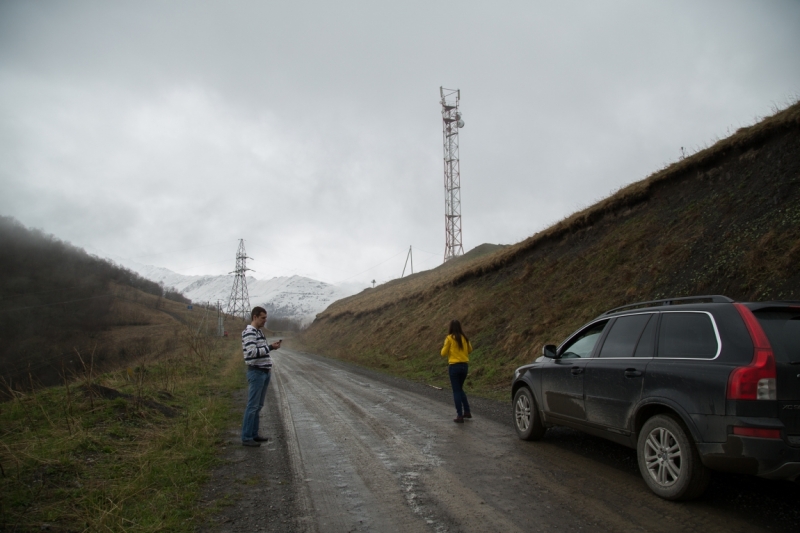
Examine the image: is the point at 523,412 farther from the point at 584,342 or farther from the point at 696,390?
the point at 696,390

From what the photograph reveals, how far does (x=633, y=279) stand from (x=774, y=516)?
34.3 feet

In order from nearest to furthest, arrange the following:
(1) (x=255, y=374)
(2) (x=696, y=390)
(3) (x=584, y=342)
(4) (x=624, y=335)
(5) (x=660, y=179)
A: (2) (x=696, y=390) < (4) (x=624, y=335) < (3) (x=584, y=342) < (1) (x=255, y=374) < (5) (x=660, y=179)

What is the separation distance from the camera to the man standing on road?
6820mm

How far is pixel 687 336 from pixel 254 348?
5.51m

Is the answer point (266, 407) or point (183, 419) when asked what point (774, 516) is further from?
point (266, 407)

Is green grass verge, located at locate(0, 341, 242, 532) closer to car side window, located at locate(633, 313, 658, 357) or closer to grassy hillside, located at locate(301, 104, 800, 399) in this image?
car side window, located at locate(633, 313, 658, 357)

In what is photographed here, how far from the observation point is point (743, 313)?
4.07 meters

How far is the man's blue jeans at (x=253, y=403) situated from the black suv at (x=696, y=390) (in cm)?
436

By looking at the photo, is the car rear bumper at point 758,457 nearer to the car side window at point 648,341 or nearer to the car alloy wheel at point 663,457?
the car alloy wheel at point 663,457

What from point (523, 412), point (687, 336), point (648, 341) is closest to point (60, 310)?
point (523, 412)

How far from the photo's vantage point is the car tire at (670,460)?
406 cm

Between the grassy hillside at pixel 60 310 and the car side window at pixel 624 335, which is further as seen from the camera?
the grassy hillside at pixel 60 310

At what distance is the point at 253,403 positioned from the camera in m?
6.89

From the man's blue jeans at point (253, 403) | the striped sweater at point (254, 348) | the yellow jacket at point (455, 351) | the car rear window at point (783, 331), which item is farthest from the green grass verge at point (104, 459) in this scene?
the car rear window at point (783, 331)
